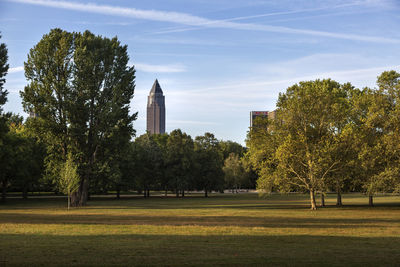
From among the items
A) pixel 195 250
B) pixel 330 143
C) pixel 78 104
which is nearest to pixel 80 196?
pixel 78 104

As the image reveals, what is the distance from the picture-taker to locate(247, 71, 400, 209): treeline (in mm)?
50562

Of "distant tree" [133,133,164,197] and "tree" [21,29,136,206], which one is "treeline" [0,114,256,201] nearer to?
"distant tree" [133,133,164,197]

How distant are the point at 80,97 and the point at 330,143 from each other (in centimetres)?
3323

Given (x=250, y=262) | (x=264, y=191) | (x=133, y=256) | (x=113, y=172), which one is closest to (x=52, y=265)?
(x=133, y=256)

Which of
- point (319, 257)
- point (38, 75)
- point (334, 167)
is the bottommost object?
point (319, 257)

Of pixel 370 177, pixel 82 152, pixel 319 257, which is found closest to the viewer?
pixel 319 257

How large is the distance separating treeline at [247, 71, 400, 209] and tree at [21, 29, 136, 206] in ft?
66.6

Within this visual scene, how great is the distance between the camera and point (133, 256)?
17.3 m

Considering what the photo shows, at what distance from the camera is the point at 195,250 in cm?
1889

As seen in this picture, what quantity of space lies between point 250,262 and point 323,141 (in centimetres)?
4044

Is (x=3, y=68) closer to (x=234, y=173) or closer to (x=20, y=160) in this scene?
(x=20, y=160)

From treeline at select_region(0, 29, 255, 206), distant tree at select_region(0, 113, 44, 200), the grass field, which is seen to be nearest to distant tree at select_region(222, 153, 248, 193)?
distant tree at select_region(0, 113, 44, 200)

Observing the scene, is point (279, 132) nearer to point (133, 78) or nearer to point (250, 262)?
point (133, 78)

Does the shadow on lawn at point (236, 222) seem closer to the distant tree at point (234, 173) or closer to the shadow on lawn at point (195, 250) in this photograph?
the shadow on lawn at point (195, 250)
